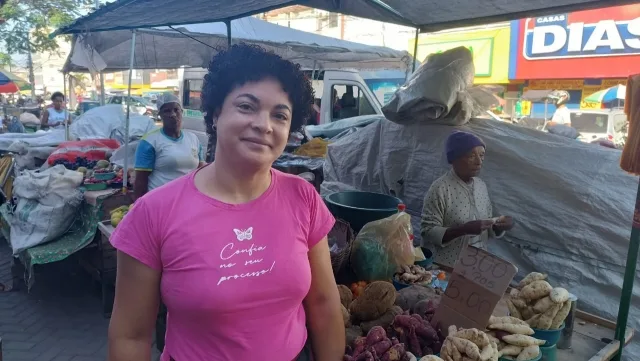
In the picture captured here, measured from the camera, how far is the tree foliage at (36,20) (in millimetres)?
17766

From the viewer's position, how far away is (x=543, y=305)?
1.87 m

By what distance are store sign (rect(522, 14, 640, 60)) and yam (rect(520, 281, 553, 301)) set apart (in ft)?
49.4

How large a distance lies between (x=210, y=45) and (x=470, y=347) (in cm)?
771

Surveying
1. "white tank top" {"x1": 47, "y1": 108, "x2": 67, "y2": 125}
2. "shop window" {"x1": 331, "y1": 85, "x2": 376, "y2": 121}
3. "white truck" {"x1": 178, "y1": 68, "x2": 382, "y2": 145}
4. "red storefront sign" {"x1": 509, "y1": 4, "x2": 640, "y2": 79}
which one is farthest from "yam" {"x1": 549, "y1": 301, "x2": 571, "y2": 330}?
"red storefront sign" {"x1": 509, "y1": 4, "x2": 640, "y2": 79}

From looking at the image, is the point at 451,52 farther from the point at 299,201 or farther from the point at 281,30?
the point at 281,30

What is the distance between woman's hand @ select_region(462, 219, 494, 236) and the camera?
2.88 m

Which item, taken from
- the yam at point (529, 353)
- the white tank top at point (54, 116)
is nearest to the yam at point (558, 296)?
the yam at point (529, 353)

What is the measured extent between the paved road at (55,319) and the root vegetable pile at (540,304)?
305 centimetres

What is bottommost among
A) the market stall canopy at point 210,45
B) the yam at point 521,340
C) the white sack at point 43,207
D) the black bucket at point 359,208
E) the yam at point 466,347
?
the white sack at point 43,207

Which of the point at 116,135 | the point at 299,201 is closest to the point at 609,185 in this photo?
the point at 299,201

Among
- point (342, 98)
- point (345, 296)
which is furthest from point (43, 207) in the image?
point (342, 98)

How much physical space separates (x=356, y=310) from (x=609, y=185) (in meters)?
2.53

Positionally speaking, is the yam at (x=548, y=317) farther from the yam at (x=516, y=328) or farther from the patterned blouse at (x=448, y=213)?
the patterned blouse at (x=448, y=213)

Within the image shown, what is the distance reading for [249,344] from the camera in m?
1.46
